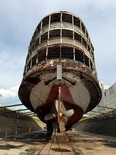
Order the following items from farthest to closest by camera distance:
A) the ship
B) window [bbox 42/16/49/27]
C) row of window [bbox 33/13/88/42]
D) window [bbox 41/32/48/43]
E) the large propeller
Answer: window [bbox 42/16/49/27] < row of window [bbox 33/13/88/42] < window [bbox 41/32/48/43] < the ship < the large propeller

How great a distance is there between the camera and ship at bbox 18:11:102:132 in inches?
601

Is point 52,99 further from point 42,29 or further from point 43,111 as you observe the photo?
point 42,29

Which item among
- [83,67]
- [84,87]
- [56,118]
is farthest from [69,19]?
[56,118]

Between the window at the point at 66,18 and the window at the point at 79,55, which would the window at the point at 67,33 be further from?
the window at the point at 79,55

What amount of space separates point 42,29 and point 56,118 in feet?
33.2

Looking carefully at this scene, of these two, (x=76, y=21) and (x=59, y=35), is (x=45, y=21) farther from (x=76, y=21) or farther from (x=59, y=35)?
(x=59, y=35)

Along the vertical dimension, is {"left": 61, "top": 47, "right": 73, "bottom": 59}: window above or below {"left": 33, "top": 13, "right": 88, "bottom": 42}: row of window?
below

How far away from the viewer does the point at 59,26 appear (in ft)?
62.5

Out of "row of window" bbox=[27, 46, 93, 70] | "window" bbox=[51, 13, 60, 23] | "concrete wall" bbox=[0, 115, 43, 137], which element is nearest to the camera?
"row of window" bbox=[27, 46, 93, 70]

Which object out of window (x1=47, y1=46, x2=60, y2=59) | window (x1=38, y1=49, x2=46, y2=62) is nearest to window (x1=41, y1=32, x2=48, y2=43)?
window (x1=38, y1=49, x2=46, y2=62)

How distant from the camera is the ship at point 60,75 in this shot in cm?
1527

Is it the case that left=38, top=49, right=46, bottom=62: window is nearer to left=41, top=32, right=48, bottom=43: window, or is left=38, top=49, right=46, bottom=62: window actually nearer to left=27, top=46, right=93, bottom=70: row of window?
left=27, top=46, right=93, bottom=70: row of window

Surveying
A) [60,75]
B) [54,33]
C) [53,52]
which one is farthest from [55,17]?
[60,75]

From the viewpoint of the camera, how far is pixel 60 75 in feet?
47.8
